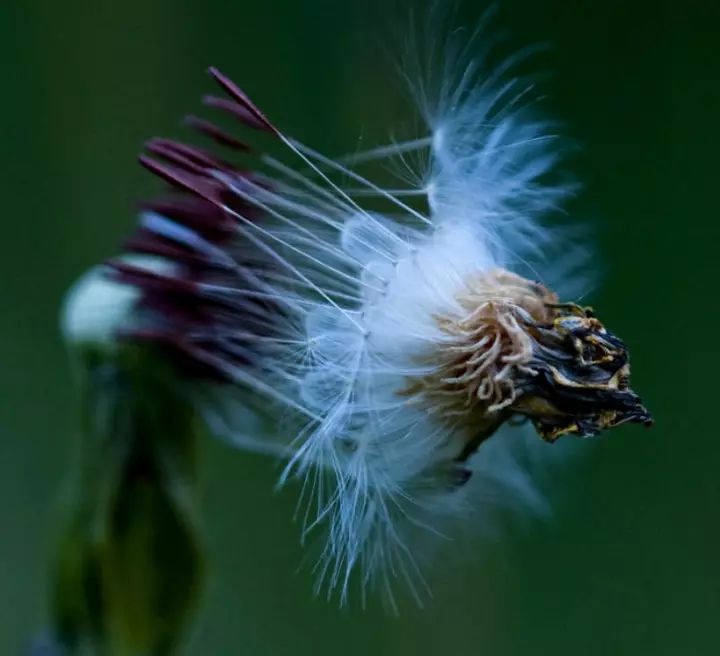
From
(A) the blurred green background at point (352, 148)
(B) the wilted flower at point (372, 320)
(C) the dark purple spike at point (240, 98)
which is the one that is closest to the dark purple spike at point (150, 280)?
(B) the wilted flower at point (372, 320)

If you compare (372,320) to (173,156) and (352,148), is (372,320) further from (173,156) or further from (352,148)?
(352,148)

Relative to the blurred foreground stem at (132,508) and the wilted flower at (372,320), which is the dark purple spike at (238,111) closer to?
the wilted flower at (372,320)

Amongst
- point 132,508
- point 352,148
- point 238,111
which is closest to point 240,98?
point 238,111

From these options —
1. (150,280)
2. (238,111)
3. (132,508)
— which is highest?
(238,111)

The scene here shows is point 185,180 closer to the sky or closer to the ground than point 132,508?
closer to the sky

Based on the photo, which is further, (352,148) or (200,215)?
(352,148)

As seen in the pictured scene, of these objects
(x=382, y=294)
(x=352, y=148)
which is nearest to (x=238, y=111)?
(x=382, y=294)

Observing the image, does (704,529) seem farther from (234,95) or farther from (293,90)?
(234,95)

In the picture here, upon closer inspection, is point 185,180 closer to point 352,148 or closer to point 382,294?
point 382,294
